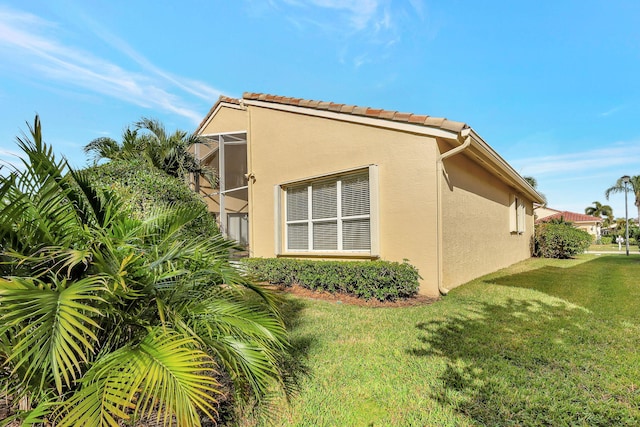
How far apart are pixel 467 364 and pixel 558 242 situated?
51.3 ft

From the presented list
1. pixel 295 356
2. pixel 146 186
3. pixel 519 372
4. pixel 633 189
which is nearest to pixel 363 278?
pixel 295 356

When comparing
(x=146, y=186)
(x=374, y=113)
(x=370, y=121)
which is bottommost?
(x=146, y=186)

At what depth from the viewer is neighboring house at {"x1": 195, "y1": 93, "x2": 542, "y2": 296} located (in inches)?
266

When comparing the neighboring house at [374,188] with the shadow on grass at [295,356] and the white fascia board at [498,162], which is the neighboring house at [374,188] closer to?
the white fascia board at [498,162]

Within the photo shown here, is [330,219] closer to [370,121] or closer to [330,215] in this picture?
[330,215]

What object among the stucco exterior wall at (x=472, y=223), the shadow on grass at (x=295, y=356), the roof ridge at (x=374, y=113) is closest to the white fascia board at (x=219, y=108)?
the roof ridge at (x=374, y=113)

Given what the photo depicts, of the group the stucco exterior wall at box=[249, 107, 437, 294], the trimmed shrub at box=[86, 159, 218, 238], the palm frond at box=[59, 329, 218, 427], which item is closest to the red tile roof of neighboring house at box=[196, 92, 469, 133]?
the stucco exterior wall at box=[249, 107, 437, 294]

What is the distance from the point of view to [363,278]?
654 centimetres

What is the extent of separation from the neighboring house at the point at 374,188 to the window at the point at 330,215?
0.03 m

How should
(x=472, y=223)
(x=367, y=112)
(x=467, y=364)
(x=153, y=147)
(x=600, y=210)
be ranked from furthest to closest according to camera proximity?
(x=600, y=210), (x=153, y=147), (x=472, y=223), (x=367, y=112), (x=467, y=364)

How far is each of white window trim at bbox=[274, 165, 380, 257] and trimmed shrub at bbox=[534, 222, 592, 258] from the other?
520 inches

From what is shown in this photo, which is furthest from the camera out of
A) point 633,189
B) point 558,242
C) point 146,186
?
point 633,189

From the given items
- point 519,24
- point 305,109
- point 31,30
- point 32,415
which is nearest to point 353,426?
point 32,415

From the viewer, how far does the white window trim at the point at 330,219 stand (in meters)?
7.26
